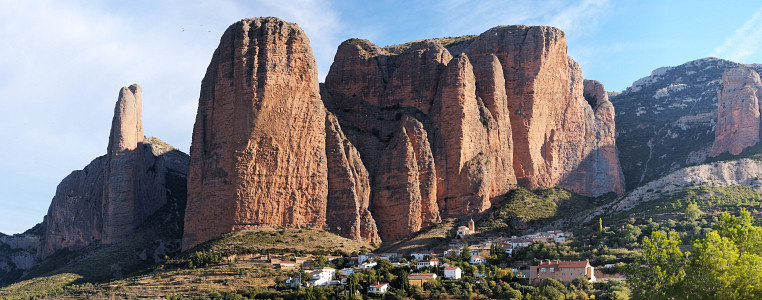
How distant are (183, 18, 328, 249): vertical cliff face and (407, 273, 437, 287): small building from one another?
20.6 m

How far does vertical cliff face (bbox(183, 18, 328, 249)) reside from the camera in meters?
90.8

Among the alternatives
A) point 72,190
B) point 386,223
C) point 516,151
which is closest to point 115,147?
point 72,190

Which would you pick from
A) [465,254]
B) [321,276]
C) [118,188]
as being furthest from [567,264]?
[118,188]

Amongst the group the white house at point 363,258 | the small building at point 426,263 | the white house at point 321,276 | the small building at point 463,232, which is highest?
the small building at point 463,232

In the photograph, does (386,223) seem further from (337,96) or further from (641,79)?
(641,79)

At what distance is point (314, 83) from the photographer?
96.4 meters

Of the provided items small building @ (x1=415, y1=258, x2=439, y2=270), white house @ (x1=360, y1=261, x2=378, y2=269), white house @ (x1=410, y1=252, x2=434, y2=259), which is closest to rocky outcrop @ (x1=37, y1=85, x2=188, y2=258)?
white house @ (x1=360, y1=261, x2=378, y2=269)

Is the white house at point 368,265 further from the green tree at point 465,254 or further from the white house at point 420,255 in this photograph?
the green tree at point 465,254

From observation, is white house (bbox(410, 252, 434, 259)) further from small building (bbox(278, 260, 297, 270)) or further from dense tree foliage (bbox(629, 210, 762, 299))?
dense tree foliage (bbox(629, 210, 762, 299))

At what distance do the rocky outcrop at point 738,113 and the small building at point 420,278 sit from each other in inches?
2189

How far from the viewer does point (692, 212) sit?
85750 mm

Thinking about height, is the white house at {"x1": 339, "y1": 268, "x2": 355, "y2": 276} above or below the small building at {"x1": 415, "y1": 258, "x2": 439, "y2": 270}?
below

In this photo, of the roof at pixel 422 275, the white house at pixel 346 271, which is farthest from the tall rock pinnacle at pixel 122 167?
→ the roof at pixel 422 275

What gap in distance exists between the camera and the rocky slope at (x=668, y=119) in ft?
402
